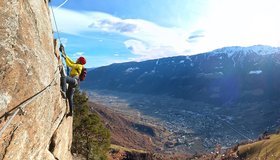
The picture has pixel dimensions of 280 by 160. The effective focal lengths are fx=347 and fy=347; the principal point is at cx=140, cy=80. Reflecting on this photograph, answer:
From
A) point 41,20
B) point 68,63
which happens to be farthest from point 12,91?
point 68,63

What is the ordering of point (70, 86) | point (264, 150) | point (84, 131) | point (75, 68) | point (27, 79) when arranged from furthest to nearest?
point (84, 131) → point (264, 150) → point (70, 86) → point (75, 68) → point (27, 79)

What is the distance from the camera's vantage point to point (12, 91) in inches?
444

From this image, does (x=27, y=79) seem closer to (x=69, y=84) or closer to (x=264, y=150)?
(x=69, y=84)

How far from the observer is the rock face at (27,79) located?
1110 centimetres

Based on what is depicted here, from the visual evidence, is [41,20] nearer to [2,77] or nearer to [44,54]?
[44,54]

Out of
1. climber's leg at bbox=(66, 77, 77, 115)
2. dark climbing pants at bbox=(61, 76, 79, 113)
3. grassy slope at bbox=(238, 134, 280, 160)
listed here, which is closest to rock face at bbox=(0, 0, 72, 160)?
dark climbing pants at bbox=(61, 76, 79, 113)

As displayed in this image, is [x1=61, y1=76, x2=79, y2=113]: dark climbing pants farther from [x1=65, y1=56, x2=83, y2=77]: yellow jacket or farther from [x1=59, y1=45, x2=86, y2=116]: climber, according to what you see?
[x1=65, y1=56, x2=83, y2=77]: yellow jacket

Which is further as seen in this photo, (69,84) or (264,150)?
(264,150)

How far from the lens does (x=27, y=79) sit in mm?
12359

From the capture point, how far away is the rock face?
11.1 meters

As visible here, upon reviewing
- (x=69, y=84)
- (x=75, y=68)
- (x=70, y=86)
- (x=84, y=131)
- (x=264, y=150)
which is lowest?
(x=264, y=150)

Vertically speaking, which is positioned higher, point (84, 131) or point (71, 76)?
point (71, 76)

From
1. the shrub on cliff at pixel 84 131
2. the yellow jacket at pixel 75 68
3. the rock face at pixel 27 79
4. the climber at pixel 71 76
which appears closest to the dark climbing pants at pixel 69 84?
the climber at pixel 71 76

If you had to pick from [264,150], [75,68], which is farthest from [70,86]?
[264,150]
